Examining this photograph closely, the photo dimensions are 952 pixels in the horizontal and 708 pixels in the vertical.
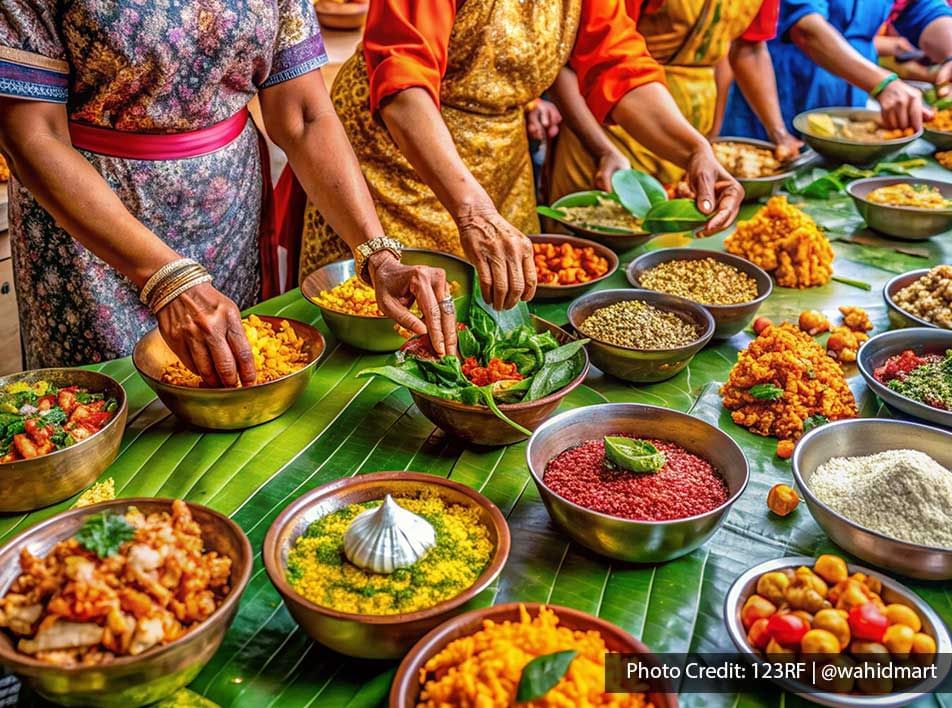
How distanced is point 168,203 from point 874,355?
1959mm

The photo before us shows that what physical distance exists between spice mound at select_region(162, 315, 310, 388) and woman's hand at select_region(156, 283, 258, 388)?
0.26ft

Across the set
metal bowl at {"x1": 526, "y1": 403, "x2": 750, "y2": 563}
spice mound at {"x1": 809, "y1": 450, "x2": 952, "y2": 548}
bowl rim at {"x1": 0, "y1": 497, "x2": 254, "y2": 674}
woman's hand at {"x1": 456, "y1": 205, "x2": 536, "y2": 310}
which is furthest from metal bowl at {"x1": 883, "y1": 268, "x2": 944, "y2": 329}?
bowl rim at {"x1": 0, "y1": 497, "x2": 254, "y2": 674}

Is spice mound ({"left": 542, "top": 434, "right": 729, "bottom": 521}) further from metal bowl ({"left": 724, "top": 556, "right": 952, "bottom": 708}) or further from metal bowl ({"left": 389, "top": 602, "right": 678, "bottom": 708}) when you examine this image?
metal bowl ({"left": 389, "top": 602, "right": 678, "bottom": 708})

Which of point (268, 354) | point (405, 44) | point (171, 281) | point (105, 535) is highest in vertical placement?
point (405, 44)

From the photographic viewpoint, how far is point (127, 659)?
109 cm

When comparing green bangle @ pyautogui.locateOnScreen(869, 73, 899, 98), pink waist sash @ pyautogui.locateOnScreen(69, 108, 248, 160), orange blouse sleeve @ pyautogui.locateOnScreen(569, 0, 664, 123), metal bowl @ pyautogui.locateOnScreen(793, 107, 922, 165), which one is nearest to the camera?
pink waist sash @ pyautogui.locateOnScreen(69, 108, 248, 160)

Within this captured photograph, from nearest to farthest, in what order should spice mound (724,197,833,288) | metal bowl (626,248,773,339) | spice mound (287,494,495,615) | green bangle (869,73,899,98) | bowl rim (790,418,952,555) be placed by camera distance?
spice mound (287,494,495,615) < bowl rim (790,418,952,555) < metal bowl (626,248,773,339) < spice mound (724,197,833,288) < green bangle (869,73,899,98)

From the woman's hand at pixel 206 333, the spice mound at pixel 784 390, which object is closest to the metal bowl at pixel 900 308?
the spice mound at pixel 784 390

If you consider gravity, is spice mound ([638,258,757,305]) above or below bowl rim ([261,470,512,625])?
below

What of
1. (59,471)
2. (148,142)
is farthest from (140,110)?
(59,471)

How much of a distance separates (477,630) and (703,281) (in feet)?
5.29

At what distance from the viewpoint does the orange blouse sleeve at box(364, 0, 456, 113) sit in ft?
7.81

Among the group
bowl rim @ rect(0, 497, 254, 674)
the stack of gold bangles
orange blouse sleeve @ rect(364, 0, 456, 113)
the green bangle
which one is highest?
orange blouse sleeve @ rect(364, 0, 456, 113)

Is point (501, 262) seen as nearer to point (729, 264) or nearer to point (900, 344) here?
point (729, 264)
